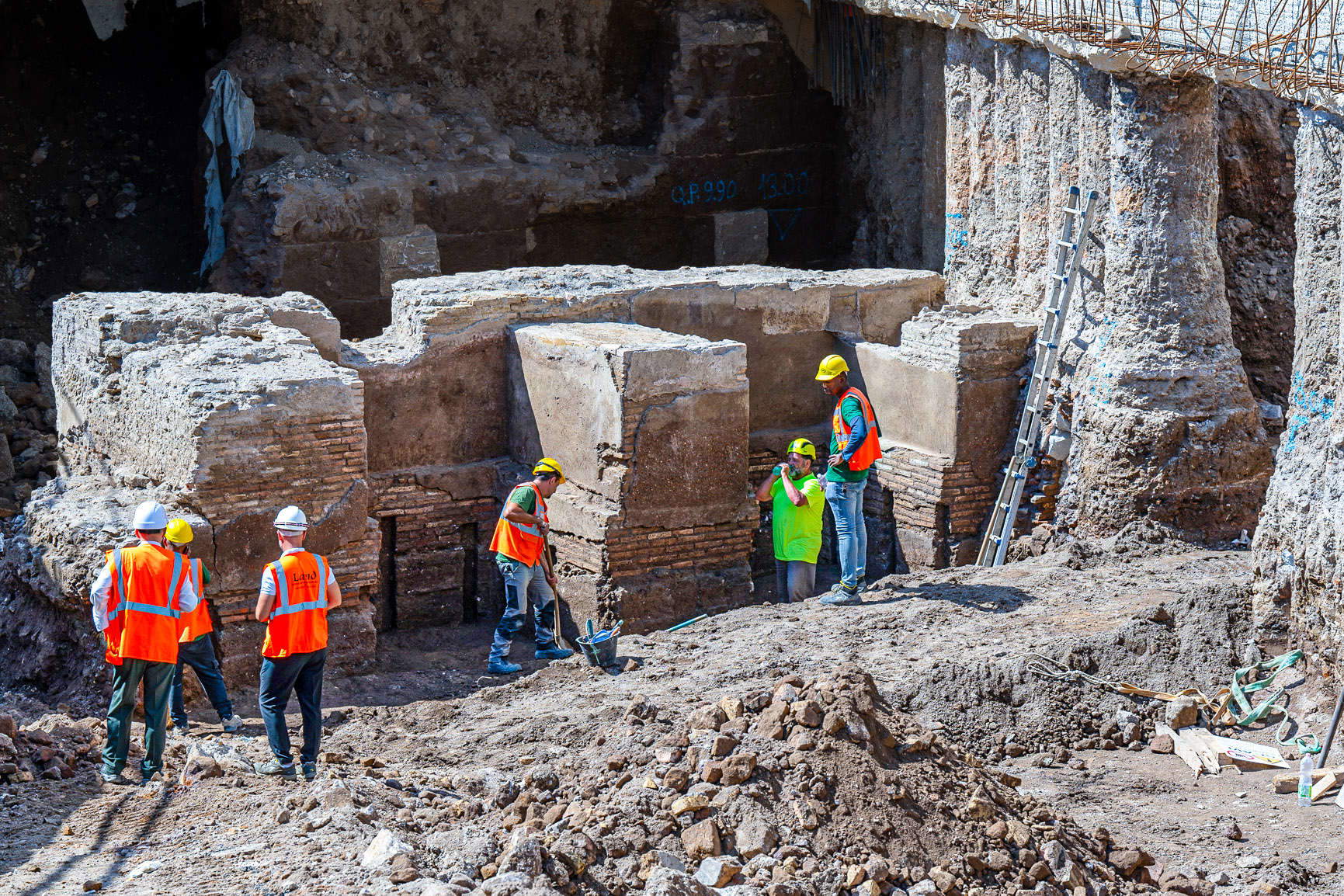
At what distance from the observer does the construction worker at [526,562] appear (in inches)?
384

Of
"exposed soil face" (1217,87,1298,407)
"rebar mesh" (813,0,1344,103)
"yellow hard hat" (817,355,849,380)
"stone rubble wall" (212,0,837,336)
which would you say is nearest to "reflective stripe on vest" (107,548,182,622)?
"yellow hard hat" (817,355,849,380)

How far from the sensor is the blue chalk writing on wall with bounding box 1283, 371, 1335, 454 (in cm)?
857

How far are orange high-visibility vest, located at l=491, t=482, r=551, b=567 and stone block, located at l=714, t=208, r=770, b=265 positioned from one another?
7.17m

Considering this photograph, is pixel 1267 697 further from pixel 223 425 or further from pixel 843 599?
pixel 223 425

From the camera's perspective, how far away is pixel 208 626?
26.8ft

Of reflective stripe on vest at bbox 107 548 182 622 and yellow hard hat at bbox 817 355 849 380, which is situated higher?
yellow hard hat at bbox 817 355 849 380

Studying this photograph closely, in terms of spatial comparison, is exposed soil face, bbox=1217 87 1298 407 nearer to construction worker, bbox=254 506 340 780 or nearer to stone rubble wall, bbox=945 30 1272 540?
stone rubble wall, bbox=945 30 1272 540

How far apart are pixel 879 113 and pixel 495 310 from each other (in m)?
5.70

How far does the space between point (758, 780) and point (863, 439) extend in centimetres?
369

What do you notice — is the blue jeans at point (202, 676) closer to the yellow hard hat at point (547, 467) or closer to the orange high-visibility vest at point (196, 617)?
the orange high-visibility vest at point (196, 617)

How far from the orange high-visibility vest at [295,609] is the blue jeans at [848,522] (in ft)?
11.3

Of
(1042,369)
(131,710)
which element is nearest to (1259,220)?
(1042,369)

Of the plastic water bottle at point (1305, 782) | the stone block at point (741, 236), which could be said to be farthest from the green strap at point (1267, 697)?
the stone block at point (741, 236)

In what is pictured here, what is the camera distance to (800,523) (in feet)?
34.3
